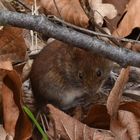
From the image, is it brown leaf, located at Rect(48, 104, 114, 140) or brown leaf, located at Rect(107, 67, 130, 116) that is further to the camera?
brown leaf, located at Rect(107, 67, 130, 116)

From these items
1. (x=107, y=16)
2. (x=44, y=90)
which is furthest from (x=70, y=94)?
(x=107, y=16)

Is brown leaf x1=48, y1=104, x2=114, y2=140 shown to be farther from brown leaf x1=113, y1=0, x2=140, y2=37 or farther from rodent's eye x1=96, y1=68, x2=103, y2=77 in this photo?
brown leaf x1=113, y1=0, x2=140, y2=37

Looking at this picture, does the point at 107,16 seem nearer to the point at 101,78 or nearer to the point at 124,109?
the point at 101,78

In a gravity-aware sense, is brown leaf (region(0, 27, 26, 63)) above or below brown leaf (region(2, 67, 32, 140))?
above

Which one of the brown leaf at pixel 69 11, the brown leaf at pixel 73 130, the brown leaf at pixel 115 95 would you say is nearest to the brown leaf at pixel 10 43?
the brown leaf at pixel 69 11

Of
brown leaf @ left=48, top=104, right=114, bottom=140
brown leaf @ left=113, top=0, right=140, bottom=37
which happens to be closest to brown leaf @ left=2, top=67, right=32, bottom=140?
brown leaf @ left=48, top=104, right=114, bottom=140
